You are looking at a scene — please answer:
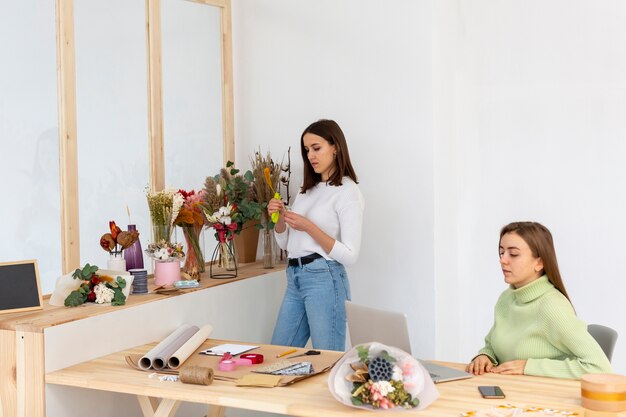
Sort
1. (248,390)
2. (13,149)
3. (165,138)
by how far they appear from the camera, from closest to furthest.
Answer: (248,390), (13,149), (165,138)

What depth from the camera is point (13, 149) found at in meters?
3.58

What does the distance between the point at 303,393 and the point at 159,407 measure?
1.99 feet

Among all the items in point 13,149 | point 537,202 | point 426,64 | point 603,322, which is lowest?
point 603,322

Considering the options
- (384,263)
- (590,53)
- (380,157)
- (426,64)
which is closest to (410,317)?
(384,263)

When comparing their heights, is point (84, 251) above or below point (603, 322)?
above

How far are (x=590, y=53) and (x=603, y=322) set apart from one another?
4.91ft

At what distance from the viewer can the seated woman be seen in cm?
283

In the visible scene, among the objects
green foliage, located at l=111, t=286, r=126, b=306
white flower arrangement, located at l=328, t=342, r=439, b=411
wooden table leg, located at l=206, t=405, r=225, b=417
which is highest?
green foliage, located at l=111, t=286, r=126, b=306

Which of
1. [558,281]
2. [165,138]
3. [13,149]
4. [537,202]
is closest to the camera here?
[558,281]

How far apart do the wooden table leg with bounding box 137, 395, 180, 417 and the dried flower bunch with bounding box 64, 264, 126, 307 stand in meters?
0.43

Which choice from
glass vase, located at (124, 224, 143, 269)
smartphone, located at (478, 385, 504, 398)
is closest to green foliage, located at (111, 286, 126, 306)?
glass vase, located at (124, 224, 143, 269)

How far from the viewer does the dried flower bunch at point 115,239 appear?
379 cm

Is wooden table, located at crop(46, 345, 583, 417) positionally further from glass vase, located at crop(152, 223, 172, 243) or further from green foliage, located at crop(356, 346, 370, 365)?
glass vase, located at crop(152, 223, 172, 243)

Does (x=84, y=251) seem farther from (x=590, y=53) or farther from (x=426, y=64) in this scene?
(x=590, y=53)
